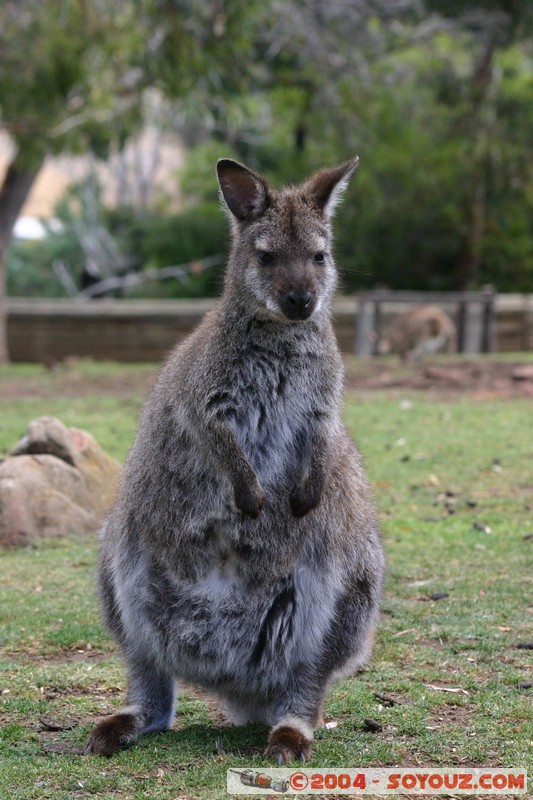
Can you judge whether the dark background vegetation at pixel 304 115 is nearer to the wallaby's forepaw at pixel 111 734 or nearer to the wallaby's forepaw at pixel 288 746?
the wallaby's forepaw at pixel 111 734

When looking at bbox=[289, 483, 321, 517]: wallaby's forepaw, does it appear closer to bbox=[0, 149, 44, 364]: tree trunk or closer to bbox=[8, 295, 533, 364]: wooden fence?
bbox=[0, 149, 44, 364]: tree trunk

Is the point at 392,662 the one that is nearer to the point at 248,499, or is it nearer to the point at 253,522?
the point at 253,522

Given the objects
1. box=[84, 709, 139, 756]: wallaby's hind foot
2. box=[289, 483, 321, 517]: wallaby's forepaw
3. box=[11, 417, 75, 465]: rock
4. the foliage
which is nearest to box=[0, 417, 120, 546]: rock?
box=[11, 417, 75, 465]: rock

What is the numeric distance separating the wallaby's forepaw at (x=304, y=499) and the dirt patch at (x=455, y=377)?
842 centimetres

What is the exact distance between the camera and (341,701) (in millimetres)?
4094

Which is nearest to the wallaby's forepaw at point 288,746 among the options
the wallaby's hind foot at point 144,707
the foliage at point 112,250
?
the wallaby's hind foot at point 144,707

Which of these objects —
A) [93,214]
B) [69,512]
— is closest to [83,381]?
[69,512]

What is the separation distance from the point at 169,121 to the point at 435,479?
10867 millimetres

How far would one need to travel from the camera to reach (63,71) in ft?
38.9

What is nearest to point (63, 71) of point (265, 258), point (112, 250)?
point (265, 258)

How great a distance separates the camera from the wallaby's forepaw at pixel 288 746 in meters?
3.45

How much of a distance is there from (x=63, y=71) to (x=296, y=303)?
903 cm

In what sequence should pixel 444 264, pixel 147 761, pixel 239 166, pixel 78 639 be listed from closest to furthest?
pixel 147 761, pixel 239 166, pixel 78 639, pixel 444 264

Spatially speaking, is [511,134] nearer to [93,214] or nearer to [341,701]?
[93,214]
